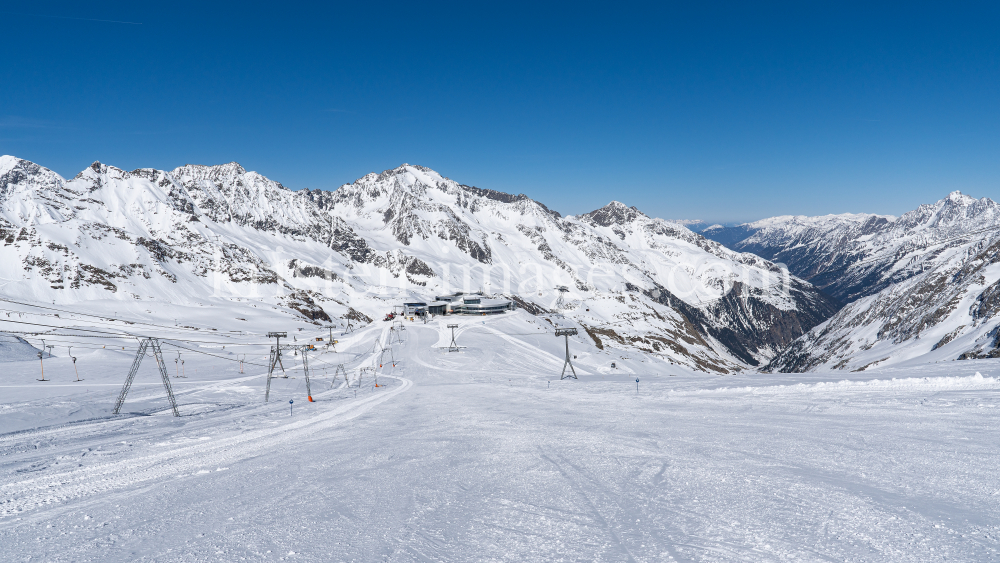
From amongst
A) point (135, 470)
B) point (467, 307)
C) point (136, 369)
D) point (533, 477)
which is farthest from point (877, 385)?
point (467, 307)

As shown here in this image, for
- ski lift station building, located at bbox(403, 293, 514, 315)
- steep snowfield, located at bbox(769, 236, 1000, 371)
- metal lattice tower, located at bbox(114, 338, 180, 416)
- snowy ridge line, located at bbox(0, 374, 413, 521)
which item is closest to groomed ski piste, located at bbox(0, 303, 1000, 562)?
snowy ridge line, located at bbox(0, 374, 413, 521)

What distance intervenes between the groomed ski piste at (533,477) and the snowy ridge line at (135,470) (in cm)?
8

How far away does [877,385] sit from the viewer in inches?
886

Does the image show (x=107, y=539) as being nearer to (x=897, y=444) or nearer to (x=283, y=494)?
(x=283, y=494)

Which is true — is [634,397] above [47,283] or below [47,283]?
below

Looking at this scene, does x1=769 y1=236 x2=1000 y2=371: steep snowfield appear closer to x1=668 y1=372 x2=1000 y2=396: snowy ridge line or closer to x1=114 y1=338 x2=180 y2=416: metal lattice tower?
x1=668 y1=372 x2=1000 y2=396: snowy ridge line

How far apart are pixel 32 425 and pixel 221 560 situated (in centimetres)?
1999

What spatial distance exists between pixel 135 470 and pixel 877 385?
29592mm

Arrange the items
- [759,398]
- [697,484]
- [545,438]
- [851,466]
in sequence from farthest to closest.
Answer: [759,398]
[545,438]
[851,466]
[697,484]

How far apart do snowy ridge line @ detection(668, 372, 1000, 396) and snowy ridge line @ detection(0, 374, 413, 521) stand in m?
19.9

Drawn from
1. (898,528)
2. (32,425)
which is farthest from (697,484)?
(32,425)

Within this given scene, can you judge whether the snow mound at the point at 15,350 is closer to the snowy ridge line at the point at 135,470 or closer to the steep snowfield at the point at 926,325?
the snowy ridge line at the point at 135,470

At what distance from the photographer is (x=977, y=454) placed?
36.0ft

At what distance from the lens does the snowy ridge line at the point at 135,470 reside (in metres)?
10.0
